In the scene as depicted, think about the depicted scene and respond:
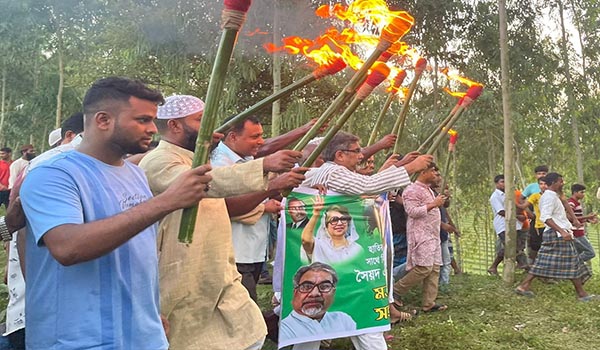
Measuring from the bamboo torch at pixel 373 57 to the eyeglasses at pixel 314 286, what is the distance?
5.79 feet

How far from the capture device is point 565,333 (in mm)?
5703

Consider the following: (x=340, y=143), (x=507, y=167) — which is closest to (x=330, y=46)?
(x=340, y=143)

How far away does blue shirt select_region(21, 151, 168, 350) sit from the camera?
5.78 ft

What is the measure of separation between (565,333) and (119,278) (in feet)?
17.2

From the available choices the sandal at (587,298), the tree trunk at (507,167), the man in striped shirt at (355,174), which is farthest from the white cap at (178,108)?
the sandal at (587,298)

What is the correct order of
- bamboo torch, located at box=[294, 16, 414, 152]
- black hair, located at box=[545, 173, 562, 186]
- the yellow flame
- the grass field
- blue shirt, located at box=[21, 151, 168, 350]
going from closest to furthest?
blue shirt, located at box=[21, 151, 168, 350], bamboo torch, located at box=[294, 16, 414, 152], the yellow flame, the grass field, black hair, located at box=[545, 173, 562, 186]

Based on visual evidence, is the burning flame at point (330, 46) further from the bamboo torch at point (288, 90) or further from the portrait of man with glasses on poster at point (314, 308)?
the portrait of man with glasses on poster at point (314, 308)

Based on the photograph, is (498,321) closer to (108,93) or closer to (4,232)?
(4,232)

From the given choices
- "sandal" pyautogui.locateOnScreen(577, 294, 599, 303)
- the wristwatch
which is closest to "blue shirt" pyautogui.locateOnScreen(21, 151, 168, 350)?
the wristwatch

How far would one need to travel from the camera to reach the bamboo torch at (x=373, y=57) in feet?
8.27

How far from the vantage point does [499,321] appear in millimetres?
6086

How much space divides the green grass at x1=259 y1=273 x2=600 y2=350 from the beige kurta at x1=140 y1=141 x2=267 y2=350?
219cm

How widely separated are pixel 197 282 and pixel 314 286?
5.46 ft

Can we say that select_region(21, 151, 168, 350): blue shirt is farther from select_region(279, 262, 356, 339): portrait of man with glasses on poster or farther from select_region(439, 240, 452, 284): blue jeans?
select_region(439, 240, 452, 284): blue jeans
